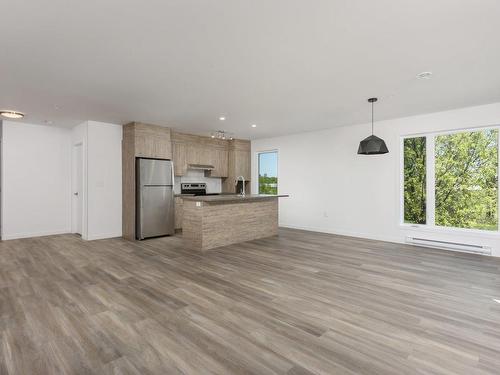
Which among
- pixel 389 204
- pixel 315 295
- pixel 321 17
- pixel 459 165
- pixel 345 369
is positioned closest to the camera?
pixel 345 369

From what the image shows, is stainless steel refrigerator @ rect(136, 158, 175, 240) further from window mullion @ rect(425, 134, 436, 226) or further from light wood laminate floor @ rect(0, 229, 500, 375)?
window mullion @ rect(425, 134, 436, 226)

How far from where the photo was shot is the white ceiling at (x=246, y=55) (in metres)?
2.12

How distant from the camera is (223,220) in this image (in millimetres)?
5352

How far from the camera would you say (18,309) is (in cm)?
264

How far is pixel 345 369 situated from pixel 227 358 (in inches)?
31.6

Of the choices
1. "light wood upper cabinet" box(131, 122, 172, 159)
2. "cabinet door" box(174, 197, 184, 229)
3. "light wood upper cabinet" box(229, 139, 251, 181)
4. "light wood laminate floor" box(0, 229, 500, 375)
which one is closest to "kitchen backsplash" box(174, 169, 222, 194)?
"cabinet door" box(174, 197, 184, 229)

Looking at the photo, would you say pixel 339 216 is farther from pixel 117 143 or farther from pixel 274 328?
pixel 117 143

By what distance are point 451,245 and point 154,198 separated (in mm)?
6091

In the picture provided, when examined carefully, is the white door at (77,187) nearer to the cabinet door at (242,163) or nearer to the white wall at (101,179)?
the white wall at (101,179)

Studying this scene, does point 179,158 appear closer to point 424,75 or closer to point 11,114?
point 11,114

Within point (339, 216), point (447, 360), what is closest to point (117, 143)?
point (339, 216)

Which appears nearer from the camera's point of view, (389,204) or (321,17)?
(321,17)

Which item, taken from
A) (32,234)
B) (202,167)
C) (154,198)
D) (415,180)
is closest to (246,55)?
(154,198)

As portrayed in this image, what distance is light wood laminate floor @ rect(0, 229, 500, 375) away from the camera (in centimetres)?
186
